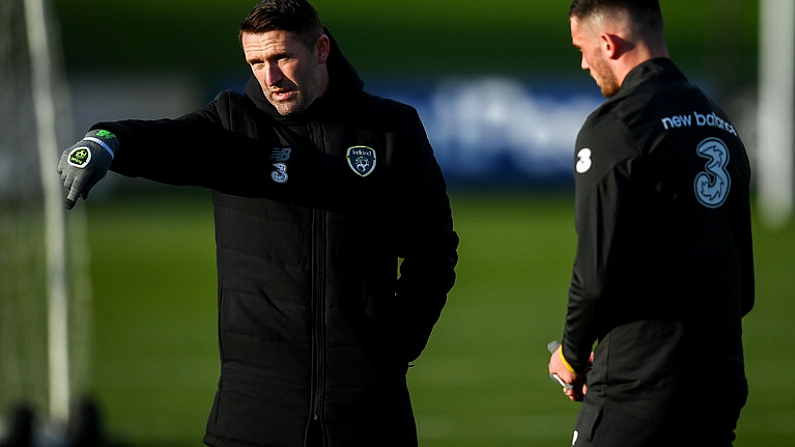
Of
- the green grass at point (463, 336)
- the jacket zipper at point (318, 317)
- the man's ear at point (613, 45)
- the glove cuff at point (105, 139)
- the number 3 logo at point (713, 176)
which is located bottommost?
the green grass at point (463, 336)

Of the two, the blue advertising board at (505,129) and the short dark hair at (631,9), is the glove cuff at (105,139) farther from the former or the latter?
the blue advertising board at (505,129)

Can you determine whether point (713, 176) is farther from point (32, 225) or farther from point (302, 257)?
point (32, 225)

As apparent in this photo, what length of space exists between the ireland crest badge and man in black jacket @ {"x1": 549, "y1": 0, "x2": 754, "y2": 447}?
0.63 m

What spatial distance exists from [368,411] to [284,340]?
31 centimetres

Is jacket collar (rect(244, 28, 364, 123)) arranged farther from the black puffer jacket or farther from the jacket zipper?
the jacket zipper

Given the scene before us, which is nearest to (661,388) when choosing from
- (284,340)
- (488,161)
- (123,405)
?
(284,340)

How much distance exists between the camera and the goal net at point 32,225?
7137 mm

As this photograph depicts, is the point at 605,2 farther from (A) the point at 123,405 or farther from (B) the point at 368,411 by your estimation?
(A) the point at 123,405

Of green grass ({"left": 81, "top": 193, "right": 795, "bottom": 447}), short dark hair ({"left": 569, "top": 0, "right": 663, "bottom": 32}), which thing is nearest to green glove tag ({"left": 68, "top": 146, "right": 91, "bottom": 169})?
short dark hair ({"left": 569, "top": 0, "right": 663, "bottom": 32})

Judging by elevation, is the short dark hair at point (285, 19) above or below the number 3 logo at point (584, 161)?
above

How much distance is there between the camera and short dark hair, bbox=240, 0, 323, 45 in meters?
3.81

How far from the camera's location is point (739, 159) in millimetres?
3777

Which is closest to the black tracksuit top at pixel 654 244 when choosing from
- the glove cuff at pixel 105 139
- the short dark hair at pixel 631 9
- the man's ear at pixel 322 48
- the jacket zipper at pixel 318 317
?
the short dark hair at pixel 631 9

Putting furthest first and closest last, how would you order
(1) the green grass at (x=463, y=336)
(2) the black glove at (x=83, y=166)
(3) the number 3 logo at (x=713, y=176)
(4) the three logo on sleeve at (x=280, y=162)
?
(1) the green grass at (x=463, y=336) → (4) the three logo on sleeve at (x=280, y=162) → (3) the number 3 logo at (x=713, y=176) → (2) the black glove at (x=83, y=166)
